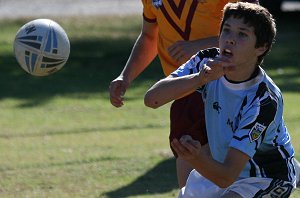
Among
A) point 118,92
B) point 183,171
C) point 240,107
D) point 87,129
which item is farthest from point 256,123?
point 87,129

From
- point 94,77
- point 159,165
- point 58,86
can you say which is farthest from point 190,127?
point 94,77

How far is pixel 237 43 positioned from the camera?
174 inches

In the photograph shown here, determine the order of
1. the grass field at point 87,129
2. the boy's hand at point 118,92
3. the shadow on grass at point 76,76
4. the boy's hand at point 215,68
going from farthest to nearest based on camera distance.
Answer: the shadow on grass at point 76,76
the grass field at point 87,129
the boy's hand at point 118,92
the boy's hand at point 215,68

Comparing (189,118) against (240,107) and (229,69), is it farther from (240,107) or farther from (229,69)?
(229,69)

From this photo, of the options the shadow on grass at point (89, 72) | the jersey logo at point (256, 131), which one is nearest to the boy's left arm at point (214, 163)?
the jersey logo at point (256, 131)

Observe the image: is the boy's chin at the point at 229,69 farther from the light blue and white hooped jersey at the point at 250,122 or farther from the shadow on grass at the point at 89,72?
the shadow on grass at the point at 89,72

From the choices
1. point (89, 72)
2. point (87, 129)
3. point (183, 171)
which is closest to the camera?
point (183, 171)

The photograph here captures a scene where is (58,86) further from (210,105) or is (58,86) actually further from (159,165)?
(210,105)

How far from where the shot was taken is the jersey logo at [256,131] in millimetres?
4523

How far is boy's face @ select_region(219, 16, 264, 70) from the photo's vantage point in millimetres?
4406

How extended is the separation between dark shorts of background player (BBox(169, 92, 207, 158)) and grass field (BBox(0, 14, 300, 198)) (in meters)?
1.84

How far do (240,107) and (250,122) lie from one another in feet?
0.49

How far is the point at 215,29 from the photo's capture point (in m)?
5.81

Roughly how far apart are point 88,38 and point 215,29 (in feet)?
42.0
